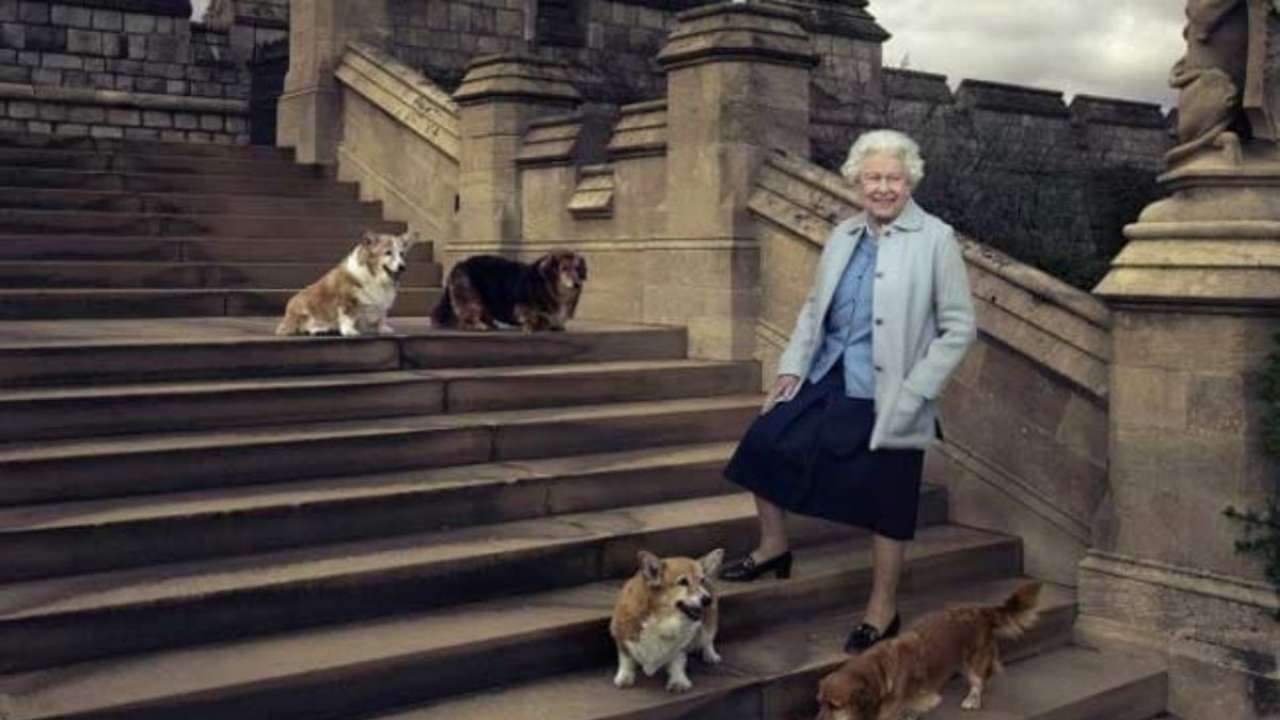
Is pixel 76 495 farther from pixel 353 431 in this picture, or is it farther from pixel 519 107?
pixel 519 107

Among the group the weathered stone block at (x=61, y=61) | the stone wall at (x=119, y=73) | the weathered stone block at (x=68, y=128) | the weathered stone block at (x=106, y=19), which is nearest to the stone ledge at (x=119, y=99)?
the stone wall at (x=119, y=73)

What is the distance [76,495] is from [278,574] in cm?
113

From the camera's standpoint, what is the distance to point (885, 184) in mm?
5117

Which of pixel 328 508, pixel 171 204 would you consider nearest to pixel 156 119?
pixel 171 204

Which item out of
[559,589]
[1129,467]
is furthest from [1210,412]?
[559,589]

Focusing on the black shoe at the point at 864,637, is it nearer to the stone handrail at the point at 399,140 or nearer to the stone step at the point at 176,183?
the stone handrail at the point at 399,140

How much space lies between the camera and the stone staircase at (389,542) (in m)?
4.58

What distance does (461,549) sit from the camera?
5.48 m

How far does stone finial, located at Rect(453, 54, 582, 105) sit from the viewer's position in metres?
10.5

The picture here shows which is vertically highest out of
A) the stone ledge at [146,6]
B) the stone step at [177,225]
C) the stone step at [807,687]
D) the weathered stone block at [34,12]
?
the stone ledge at [146,6]

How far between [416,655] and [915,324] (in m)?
2.33

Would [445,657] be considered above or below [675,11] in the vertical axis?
below

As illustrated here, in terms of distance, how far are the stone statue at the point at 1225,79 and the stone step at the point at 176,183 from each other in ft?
27.8

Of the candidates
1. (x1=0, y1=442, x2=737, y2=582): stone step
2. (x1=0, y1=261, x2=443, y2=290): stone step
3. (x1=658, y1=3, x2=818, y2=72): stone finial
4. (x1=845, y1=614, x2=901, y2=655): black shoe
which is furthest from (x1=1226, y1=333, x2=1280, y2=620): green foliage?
(x1=0, y1=261, x2=443, y2=290): stone step
